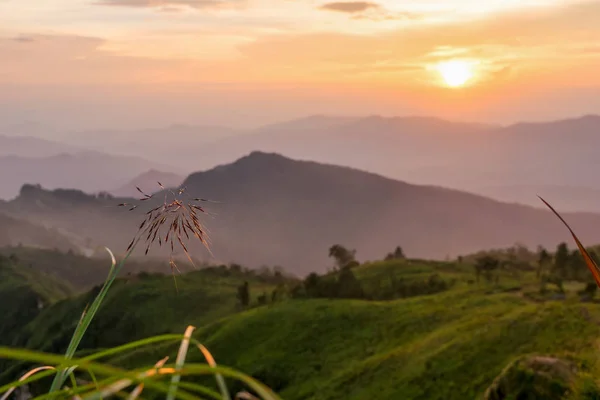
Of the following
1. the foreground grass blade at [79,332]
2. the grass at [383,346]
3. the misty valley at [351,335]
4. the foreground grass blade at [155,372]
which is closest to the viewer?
the foreground grass blade at [155,372]

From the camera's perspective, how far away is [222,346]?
59.0m

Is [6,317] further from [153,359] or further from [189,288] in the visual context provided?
[153,359]

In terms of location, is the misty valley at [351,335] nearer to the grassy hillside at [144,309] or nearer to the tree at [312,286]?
the tree at [312,286]

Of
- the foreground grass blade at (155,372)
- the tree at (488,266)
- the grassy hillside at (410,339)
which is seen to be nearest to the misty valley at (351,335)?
the foreground grass blade at (155,372)

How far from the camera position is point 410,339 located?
149ft

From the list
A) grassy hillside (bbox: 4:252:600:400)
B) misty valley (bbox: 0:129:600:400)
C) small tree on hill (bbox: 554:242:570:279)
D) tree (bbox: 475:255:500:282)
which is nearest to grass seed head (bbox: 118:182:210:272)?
misty valley (bbox: 0:129:600:400)

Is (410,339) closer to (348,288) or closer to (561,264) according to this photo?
(561,264)

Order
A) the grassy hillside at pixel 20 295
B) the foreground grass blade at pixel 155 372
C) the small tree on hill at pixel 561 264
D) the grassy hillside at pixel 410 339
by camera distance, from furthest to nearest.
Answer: the grassy hillside at pixel 20 295
the small tree on hill at pixel 561 264
the grassy hillside at pixel 410 339
the foreground grass blade at pixel 155 372

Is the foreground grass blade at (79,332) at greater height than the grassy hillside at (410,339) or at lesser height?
greater

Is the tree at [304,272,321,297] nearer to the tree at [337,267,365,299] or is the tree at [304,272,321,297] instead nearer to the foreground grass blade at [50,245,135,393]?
the tree at [337,267,365,299]

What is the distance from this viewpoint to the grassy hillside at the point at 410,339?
32.0 metres

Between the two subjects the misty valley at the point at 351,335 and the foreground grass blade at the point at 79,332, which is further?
the misty valley at the point at 351,335

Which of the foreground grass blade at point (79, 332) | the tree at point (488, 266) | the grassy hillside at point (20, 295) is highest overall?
the foreground grass blade at point (79, 332)

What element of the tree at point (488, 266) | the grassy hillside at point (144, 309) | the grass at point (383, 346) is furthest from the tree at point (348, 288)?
the grassy hillside at point (144, 309)
